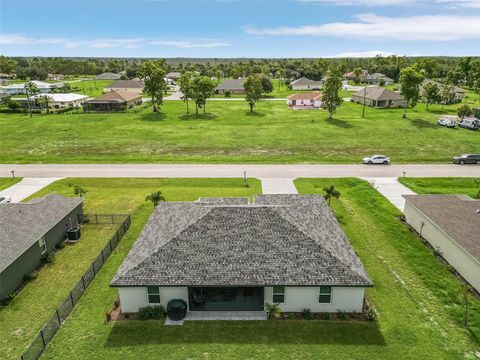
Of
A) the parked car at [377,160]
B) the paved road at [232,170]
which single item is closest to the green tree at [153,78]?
the paved road at [232,170]

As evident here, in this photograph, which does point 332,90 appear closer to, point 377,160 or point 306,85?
point 377,160

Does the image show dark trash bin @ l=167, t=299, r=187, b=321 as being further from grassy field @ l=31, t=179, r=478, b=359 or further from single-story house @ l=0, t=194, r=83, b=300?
single-story house @ l=0, t=194, r=83, b=300

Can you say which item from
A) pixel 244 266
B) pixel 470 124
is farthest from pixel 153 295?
pixel 470 124

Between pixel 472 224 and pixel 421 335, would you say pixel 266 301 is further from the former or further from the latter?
pixel 472 224

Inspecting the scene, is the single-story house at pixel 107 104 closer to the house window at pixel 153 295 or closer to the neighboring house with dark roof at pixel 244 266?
the neighboring house with dark roof at pixel 244 266

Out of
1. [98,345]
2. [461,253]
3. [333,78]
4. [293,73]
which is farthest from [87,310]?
[293,73]

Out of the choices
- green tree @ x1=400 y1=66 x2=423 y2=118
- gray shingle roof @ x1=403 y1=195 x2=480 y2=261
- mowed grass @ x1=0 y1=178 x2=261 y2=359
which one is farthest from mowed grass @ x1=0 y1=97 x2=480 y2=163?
gray shingle roof @ x1=403 y1=195 x2=480 y2=261

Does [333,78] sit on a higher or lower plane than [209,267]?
higher
